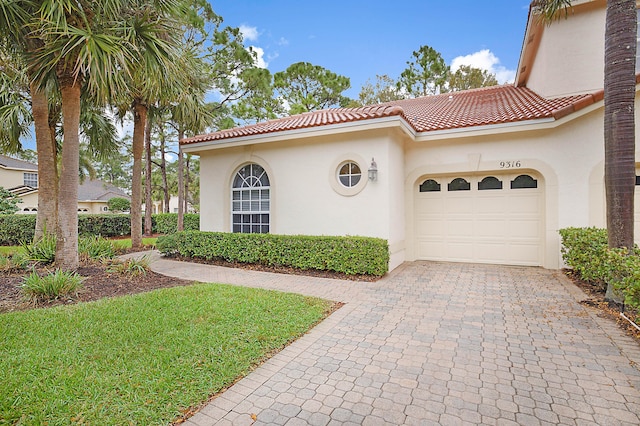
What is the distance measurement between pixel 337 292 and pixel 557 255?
6.56m

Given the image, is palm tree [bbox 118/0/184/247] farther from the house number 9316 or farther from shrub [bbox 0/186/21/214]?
shrub [bbox 0/186/21/214]

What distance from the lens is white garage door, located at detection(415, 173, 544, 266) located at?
9.35 m

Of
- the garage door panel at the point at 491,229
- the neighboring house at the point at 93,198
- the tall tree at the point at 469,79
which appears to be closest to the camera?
the garage door panel at the point at 491,229

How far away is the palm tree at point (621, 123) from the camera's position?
17.8 feet

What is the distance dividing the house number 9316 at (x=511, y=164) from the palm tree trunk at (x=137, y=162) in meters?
13.1

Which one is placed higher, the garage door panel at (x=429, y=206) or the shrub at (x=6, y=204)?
the shrub at (x=6, y=204)

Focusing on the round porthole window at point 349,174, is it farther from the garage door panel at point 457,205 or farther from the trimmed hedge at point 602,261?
the trimmed hedge at point 602,261

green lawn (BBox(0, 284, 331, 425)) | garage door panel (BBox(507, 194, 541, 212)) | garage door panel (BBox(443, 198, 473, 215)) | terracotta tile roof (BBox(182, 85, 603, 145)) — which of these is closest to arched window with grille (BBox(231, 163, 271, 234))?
terracotta tile roof (BBox(182, 85, 603, 145))

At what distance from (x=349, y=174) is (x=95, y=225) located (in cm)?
1618

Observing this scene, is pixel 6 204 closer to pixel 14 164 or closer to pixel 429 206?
pixel 14 164

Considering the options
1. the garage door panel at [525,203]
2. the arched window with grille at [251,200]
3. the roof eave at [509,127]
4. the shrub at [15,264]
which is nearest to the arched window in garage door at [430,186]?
the roof eave at [509,127]

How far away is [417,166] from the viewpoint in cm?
1033

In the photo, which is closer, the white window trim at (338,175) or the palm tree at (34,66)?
the palm tree at (34,66)

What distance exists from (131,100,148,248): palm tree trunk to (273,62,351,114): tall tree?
586 inches
